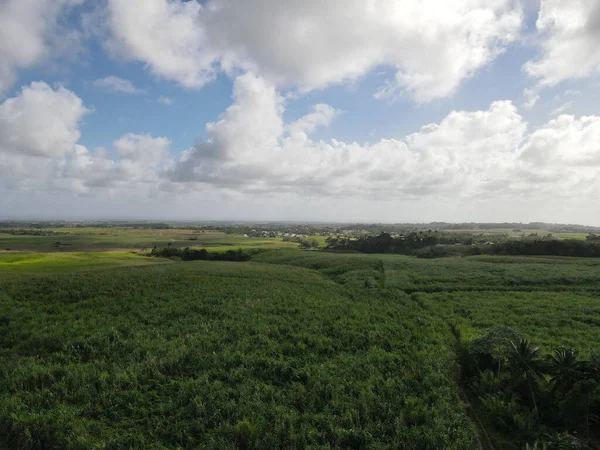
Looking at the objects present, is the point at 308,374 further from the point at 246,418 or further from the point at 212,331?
the point at 212,331

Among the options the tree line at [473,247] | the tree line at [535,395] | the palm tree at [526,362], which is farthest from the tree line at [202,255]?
the palm tree at [526,362]

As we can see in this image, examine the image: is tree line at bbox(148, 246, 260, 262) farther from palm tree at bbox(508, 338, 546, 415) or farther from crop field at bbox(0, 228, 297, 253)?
palm tree at bbox(508, 338, 546, 415)

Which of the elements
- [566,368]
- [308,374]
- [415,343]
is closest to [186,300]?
[308,374]

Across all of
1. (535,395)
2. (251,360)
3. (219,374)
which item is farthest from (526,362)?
(219,374)

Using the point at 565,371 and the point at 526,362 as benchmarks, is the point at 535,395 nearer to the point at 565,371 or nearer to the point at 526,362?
the point at 526,362

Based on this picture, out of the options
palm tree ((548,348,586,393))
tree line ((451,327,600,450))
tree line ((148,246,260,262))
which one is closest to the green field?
tree line ((451,327,600,450))

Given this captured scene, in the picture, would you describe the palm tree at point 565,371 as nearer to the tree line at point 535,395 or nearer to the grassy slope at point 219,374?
the tree line at point 535,395

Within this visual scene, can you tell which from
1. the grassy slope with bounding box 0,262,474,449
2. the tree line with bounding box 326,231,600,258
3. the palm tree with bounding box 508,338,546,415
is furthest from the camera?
the tree line with bounding box 326,231,600,258
